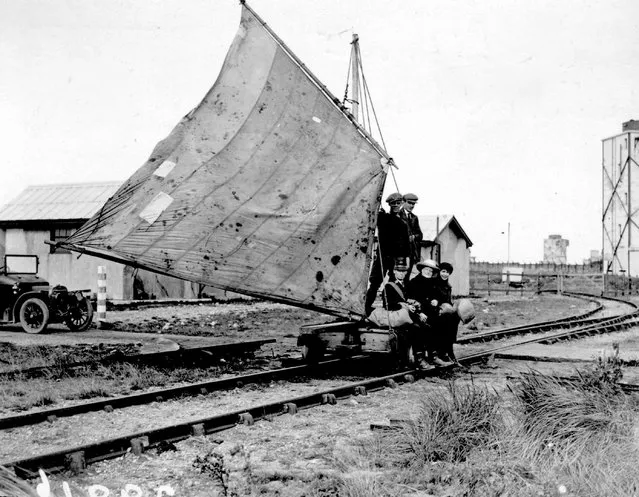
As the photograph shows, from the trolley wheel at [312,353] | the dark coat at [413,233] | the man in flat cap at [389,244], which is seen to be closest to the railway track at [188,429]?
the trolley wheel at [312,353]

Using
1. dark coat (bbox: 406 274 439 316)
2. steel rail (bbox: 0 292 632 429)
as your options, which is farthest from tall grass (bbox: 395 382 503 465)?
dark coat (bbox: 406 274 439 316)

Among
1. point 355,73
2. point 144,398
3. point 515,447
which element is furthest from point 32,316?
point 515,447

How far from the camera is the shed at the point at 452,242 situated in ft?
110

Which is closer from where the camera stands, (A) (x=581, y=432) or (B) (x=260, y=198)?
(A) (x=581, y=432)

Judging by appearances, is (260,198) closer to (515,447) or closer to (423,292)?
(423,292)

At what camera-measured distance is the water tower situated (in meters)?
45.1

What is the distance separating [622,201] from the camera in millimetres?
45531

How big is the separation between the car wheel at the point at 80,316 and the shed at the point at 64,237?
357 inches

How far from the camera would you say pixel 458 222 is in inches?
1375

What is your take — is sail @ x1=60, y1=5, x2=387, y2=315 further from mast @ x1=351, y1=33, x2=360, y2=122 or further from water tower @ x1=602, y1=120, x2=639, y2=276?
water tower @ x1=602, y1=120, x2=639, y2=276

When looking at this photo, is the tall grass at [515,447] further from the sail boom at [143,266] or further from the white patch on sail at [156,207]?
the white patch on sail at [156,207]

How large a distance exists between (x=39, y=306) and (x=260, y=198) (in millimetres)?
7420

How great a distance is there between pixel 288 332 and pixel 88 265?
37.1 feet

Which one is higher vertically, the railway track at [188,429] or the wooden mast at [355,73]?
the wooden mast at [355,73]
